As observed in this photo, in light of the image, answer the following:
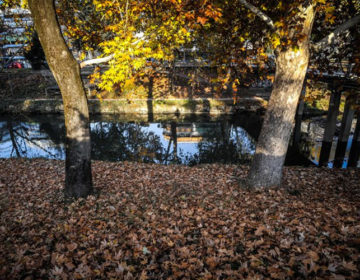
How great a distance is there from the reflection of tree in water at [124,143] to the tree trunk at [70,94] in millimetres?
7272

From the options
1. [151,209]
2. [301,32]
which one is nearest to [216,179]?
[151,209]

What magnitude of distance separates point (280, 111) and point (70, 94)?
17.9 ft

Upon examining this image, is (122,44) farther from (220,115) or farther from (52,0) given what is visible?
(220,115)

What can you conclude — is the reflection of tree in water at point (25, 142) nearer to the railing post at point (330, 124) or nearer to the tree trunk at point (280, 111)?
the tree trunk at point (280, 111)

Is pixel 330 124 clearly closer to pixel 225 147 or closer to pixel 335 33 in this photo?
pixel 225 147

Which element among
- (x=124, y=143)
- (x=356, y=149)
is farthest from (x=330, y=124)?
(x=124, y=143)

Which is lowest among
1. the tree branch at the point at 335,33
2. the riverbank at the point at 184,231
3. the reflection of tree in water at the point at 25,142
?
the reflection of tree in water at the point at 25,142

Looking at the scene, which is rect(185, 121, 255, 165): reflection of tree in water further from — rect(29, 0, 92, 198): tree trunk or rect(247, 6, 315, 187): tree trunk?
rect(29, 0, 92, 198): tree trunk

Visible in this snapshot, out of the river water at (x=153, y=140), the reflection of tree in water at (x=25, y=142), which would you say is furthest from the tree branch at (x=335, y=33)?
the reflection of tree in water at (x=25, y=142)

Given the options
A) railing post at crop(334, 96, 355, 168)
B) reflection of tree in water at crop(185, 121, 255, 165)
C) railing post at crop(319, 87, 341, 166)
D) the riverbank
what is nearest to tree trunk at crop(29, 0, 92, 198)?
the riverbank

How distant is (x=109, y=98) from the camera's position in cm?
2427

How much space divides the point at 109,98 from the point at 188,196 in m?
20.3

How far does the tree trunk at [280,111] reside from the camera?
5.49 metres

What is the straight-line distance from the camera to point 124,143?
54.7 ft
